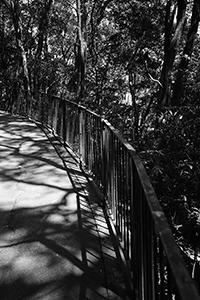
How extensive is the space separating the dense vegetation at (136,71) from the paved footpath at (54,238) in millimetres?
2185

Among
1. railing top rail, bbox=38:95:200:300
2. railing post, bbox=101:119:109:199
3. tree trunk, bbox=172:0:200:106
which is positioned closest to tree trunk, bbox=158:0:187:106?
tree trunk, bbox=172:0:200:106

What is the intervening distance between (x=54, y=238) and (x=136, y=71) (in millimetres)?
10484

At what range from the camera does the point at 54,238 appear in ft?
12.3

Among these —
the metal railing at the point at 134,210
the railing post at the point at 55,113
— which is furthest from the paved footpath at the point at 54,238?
the railing post at the point at 55,113

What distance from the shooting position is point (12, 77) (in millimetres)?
21844

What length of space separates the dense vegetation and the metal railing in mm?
1648

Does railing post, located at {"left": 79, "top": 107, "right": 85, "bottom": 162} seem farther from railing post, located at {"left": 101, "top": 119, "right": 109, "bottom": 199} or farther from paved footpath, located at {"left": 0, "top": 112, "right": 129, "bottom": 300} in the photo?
railing post, located at {"left": 101, "top": 119, "right": 109, "bottom": 199}

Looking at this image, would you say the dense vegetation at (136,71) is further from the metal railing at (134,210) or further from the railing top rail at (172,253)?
the railing top rail at (172,253)

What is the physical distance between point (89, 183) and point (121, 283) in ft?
9.08

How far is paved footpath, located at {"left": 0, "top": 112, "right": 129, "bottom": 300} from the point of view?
9.61 ft

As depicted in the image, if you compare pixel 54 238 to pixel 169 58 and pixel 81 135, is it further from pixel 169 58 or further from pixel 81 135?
pixel 169 58

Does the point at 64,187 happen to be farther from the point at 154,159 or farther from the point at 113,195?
the point at 154,159

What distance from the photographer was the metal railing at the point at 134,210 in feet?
5.09

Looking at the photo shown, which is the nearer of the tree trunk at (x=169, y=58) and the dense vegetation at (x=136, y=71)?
the dense vegetation at (x=136, y=71)
